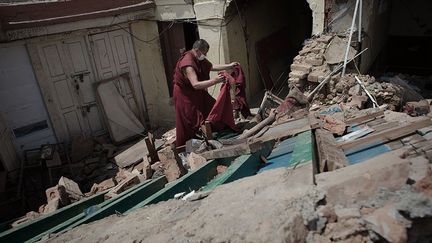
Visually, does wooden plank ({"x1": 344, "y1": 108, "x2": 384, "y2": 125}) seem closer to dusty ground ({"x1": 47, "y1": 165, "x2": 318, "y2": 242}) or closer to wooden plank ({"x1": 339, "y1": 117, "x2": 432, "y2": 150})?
wooden plank ({"x1": 339, "y1": 117, "x2": 432, "y2": 150})

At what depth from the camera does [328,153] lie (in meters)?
2.58

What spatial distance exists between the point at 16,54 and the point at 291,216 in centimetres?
803

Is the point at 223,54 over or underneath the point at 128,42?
→ underneath

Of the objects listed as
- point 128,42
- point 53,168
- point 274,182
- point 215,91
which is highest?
point 128,42

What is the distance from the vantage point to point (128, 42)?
30.5ft

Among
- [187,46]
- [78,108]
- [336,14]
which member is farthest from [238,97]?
[78,108]

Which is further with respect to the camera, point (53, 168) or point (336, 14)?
point (53, 168)

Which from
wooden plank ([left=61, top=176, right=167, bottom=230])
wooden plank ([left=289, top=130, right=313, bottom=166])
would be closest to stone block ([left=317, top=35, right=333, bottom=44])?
wooden plank ([left=289, top=130, right=313, bottom=166])

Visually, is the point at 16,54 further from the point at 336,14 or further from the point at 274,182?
the point at 274,182

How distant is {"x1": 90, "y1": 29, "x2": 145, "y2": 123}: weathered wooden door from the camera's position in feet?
28.9

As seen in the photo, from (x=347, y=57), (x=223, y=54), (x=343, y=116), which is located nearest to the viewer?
(x=343, y=116)

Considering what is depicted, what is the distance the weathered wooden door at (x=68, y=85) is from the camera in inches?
315

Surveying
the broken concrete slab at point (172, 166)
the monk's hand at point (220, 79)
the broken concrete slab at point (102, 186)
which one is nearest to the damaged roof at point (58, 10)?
the broken concrete slab at point (102, 186)

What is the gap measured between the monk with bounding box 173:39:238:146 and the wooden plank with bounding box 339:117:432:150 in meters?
2.82
